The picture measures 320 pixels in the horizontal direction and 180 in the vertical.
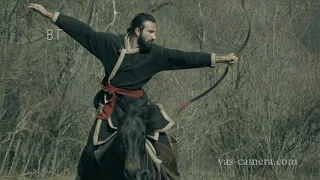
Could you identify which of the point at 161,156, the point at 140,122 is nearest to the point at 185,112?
the point at 161,156

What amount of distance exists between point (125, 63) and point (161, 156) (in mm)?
856

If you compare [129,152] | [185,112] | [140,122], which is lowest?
[185,112]

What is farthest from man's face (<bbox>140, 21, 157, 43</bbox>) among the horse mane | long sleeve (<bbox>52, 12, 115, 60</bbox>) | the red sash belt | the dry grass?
the dry grass

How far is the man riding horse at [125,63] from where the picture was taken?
691 centimetres

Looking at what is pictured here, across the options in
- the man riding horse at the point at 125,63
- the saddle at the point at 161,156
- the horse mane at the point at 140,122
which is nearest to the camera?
the horse mane at the point at 140,122

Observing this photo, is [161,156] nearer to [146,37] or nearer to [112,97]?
[112,97]

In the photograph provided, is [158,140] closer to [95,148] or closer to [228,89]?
[95,148]

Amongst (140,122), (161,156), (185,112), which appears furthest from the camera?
(185,112)

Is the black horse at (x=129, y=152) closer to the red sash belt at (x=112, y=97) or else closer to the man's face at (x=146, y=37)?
the red sash belt at (x=112, y=97)

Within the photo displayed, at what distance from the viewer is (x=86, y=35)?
7074mm

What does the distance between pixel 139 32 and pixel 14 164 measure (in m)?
6.70

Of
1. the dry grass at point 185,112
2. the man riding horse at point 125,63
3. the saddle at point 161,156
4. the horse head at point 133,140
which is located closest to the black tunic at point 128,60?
the man riding horse at point 125,63

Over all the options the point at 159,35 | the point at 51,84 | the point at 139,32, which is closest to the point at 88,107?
the point at 51,84

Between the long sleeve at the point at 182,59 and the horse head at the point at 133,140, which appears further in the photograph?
the long sleeve at the point at 182,59
